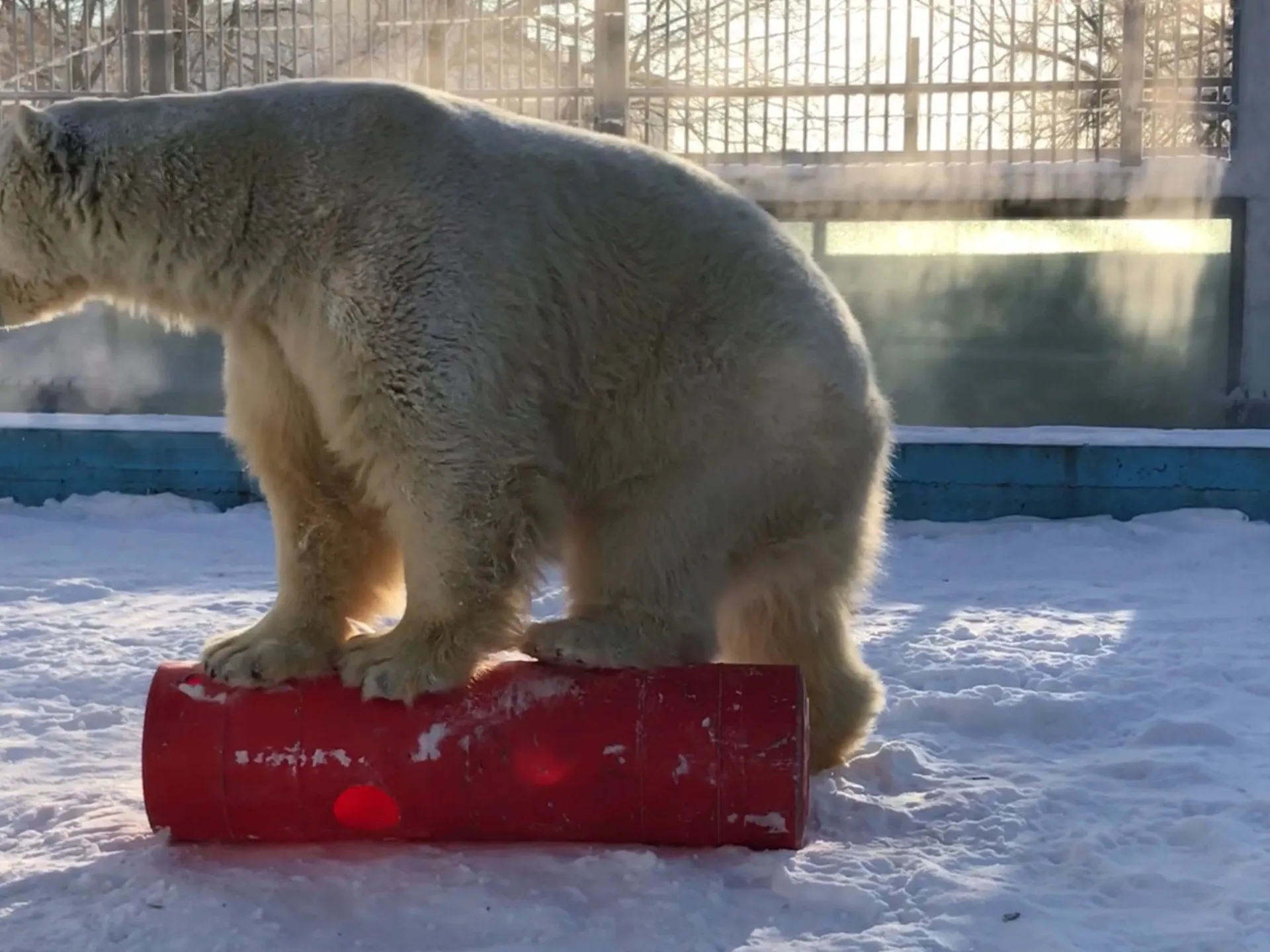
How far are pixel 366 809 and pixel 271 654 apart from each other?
1.22ft

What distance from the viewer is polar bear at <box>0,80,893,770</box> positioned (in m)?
2.84

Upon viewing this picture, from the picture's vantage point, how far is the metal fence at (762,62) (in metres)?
8.34

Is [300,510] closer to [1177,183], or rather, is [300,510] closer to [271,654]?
[271,654]

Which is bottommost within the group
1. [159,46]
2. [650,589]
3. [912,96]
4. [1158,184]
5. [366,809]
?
[366,809]

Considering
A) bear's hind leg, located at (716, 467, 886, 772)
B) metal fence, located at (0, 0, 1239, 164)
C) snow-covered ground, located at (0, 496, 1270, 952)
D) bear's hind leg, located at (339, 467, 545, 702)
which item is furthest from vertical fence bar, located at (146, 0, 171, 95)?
bear's hind leg, located at (339, 467, 545, 702)

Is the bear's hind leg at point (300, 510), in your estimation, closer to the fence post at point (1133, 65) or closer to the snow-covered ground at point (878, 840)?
the snow-covered ground at point (878, 840)

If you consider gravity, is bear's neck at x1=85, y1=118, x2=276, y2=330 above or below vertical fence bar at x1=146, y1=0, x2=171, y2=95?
below

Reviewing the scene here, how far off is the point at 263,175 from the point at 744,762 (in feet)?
4.74

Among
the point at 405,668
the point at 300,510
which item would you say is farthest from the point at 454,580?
the point at 300,510

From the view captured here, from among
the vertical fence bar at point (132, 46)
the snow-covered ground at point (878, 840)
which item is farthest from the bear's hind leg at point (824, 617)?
the vertical fence bar at point (132, 46)

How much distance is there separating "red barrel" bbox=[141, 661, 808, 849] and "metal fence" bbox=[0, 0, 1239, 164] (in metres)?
6.35

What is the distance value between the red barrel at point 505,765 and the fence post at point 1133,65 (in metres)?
6.50

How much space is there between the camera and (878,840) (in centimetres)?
297

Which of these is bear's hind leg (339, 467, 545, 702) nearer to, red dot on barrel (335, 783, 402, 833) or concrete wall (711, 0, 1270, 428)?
red dot on barrel (335, 783, 402, 833)
